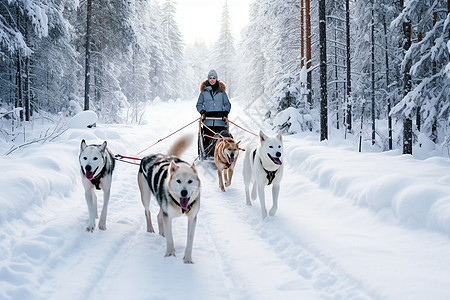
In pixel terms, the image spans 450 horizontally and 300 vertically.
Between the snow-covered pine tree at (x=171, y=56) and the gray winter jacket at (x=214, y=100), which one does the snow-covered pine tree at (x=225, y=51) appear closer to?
the snow-covered pine tree at (x=171, y=56)

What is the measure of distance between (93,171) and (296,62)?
1642 cm

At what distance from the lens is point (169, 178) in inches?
136

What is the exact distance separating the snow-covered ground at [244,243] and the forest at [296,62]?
414 centimetres

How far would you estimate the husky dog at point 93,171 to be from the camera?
4.09 meters

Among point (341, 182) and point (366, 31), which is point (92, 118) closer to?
point (341, 182)

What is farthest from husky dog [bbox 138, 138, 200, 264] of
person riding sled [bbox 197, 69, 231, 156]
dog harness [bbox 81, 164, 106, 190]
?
person riding sled [bbox 197, 69, 231, 156]

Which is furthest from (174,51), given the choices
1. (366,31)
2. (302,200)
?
(302,200)

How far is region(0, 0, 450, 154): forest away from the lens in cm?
908

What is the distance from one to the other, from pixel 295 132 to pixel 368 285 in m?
11.6

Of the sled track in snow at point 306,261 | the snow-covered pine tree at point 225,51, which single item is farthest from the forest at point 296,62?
the snow-covered pine tree at point 225,51

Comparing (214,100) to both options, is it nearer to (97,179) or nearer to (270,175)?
(270,175)

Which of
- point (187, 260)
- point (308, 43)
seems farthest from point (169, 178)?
point (308, 43)

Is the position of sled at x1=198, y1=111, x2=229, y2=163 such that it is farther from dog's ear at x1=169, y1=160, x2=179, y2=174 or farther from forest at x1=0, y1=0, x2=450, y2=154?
dog's ear at x1=169, y1=160, x2=179, y2=174

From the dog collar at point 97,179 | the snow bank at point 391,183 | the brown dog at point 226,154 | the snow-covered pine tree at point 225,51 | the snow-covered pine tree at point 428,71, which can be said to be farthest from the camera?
the snow-covered pine tree at point 225,51
